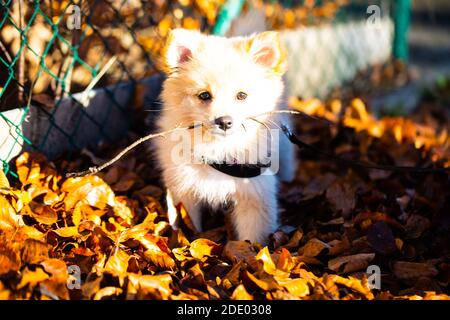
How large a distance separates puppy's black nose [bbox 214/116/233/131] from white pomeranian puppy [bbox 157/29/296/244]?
4.0 inches

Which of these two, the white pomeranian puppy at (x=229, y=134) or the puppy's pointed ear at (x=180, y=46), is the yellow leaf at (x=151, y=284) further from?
the puppy's pointed ear at (x=180, y=46)

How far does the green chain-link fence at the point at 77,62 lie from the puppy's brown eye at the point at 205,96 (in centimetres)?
108

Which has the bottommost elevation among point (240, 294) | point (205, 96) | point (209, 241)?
point (240, 294)

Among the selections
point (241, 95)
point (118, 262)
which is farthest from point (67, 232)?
point (241, 95)

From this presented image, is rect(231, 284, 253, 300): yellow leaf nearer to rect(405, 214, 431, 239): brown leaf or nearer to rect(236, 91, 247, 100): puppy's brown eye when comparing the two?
rect(236, 91, 247, 100): puppy's brown eye

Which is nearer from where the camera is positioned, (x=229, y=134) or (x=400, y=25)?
(x=229, y=134)

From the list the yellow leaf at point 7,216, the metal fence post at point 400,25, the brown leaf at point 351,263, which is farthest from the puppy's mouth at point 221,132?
the metal fence post at point 400,25

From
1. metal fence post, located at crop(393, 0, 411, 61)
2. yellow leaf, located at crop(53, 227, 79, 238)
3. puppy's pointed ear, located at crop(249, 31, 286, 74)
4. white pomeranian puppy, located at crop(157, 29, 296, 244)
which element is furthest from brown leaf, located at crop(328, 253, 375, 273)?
metal fence post, located at crop(393, 0, 411, 61)

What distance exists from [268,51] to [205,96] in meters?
0.45

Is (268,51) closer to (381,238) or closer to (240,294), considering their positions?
(381,238)

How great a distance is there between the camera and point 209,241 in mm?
2639

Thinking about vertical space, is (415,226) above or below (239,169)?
below

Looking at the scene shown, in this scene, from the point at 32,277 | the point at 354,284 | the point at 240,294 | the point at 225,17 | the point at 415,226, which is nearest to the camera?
the point at 32,277
